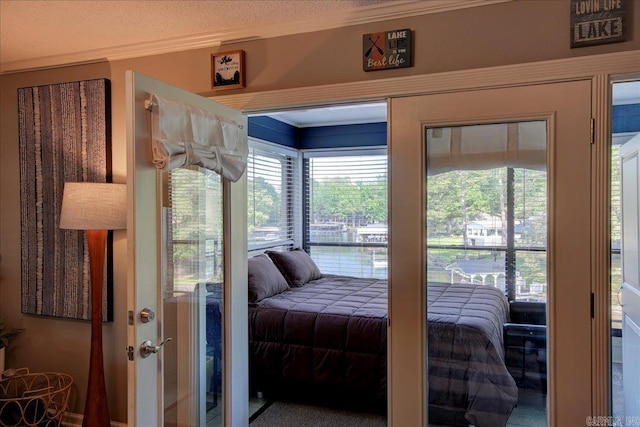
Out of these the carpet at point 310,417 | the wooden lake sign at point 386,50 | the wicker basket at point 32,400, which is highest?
the wooden lake sign at point 386,50

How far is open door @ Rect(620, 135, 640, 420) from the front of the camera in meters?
2.36

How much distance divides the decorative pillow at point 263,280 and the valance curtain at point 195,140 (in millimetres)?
1648

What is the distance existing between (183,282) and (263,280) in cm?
182

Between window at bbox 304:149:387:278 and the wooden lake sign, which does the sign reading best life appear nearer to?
the wooden lake sign

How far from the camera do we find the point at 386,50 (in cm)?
221

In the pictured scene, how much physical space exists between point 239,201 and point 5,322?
6.45ft

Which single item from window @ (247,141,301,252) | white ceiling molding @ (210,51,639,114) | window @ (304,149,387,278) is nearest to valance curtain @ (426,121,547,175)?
white ceiling molding @ (210,51,639,114)

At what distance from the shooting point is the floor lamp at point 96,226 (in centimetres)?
245

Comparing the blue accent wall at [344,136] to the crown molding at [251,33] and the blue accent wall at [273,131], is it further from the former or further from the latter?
the crown molding at [251,33]

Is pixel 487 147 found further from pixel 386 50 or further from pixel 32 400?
pixel 32 400

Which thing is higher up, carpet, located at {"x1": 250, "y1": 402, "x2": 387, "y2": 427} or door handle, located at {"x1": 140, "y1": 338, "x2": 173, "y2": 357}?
door handle, located at {"x1": 140, "y1": 338, "x2": 173, "y2": 357}

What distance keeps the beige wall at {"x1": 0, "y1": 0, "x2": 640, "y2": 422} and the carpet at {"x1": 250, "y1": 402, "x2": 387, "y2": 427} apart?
3.26 feet

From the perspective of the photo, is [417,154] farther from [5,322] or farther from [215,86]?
[5,322]

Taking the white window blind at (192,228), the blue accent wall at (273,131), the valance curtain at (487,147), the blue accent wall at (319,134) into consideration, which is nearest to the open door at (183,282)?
the white window blind at (192,228)
